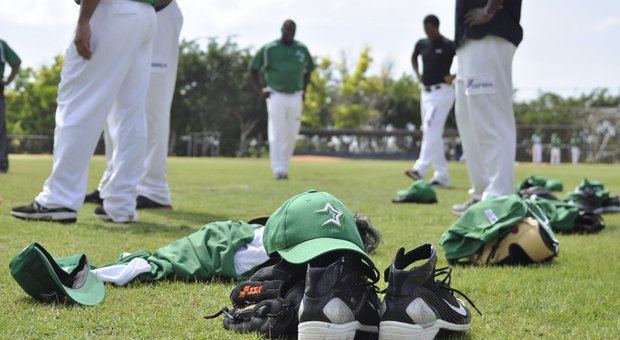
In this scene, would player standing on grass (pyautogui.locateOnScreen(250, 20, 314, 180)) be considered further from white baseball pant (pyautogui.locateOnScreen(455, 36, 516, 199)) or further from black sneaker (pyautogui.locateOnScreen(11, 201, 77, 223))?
black sneaker (pyautogui.locateOnScreen(11, 201, 77, 223))

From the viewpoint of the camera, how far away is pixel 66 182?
5453 mm

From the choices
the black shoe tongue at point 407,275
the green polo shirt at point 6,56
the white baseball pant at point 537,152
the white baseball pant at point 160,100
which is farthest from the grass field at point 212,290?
the white baseball pant at point 537,152

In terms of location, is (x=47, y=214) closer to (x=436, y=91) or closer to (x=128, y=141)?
(x=128, y=141)

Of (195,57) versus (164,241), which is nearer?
(164,241)

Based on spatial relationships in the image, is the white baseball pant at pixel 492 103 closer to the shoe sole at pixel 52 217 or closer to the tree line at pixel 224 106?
the shoe sole at pixel 52 217

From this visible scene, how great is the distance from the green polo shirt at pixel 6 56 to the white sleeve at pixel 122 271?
10897mm

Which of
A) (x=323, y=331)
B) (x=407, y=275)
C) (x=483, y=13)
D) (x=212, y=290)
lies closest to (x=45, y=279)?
(x=212, y=290)

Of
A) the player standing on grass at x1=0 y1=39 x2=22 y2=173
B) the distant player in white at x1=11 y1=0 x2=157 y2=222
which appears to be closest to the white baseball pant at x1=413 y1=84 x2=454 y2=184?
the distant player in white at x1=11 y1=0 x2=157 y2=222

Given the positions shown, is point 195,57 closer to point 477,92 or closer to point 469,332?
point 477,92

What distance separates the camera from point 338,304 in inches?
93.8

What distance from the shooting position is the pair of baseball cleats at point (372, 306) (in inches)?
93.1

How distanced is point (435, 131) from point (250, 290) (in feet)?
32.6

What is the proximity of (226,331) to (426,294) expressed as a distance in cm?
72

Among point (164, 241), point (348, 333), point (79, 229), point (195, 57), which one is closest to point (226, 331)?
point (348, 333)
